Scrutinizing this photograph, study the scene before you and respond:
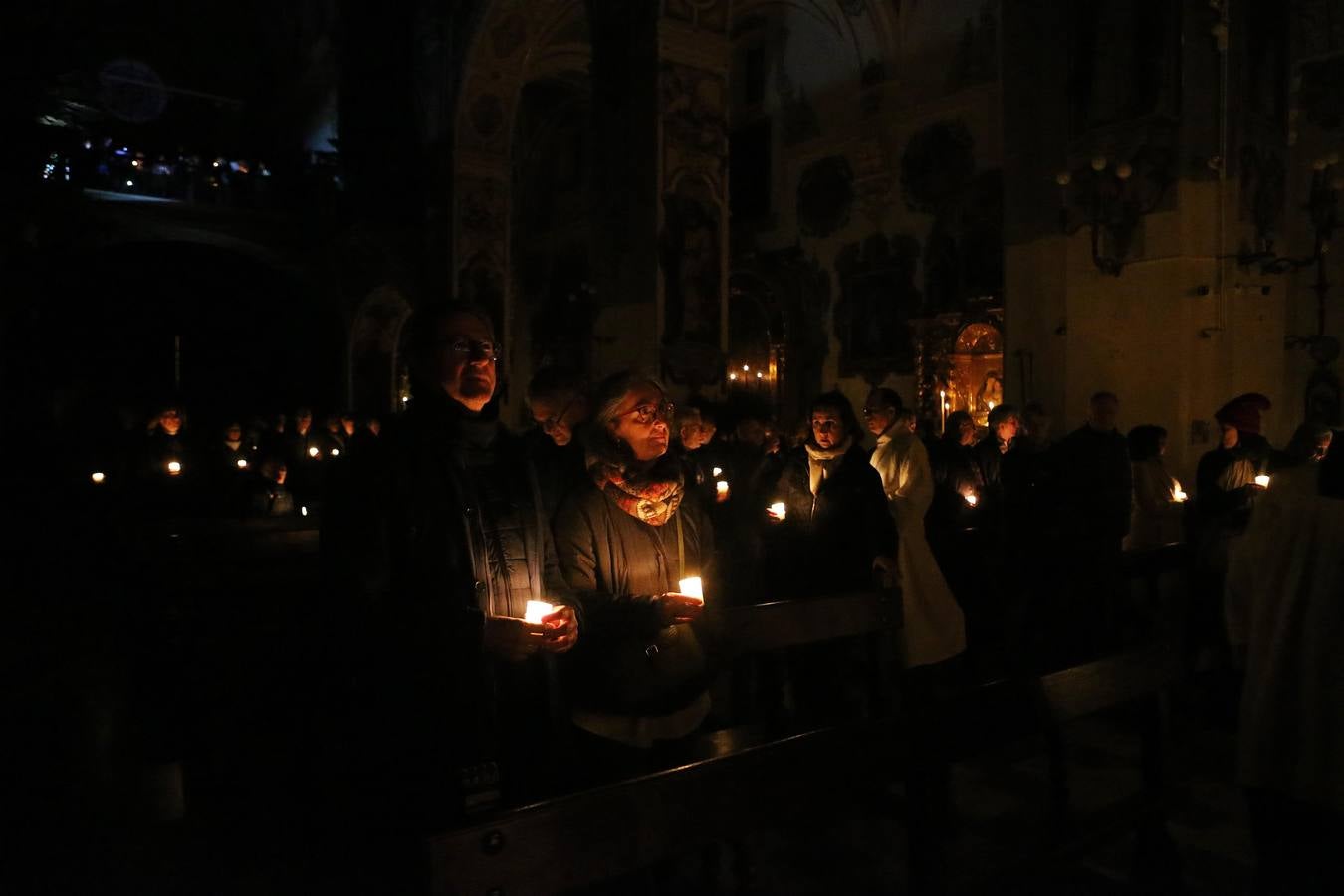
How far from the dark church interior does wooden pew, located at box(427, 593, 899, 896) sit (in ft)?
0.04

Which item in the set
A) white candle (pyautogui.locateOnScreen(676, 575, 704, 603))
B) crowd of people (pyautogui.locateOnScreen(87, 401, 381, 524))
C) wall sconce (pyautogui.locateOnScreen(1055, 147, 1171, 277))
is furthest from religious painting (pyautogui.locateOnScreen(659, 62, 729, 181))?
white candle (pyautogui.locateOnScreen(676, 575, 704, 603))

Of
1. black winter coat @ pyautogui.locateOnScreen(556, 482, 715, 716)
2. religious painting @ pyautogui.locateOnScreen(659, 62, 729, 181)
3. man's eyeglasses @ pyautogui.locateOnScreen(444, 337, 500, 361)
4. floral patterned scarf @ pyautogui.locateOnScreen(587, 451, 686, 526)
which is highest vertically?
religious painting @ pyautogui.locateOnScreen(659, 62, 729, 181)

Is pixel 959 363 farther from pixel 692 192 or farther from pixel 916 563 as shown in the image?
pixel 916 563

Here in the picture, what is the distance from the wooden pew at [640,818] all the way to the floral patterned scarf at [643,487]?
766 mm

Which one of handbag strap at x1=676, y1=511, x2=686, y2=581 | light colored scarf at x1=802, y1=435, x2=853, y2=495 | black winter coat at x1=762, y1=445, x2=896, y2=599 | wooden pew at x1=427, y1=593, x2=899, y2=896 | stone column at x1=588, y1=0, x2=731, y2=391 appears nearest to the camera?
wooden pew at x1=427, y1=593, x2=899, y2=896

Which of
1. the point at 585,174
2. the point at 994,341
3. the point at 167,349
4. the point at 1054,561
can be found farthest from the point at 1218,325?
the point at 167,349

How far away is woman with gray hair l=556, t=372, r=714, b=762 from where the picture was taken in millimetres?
2639

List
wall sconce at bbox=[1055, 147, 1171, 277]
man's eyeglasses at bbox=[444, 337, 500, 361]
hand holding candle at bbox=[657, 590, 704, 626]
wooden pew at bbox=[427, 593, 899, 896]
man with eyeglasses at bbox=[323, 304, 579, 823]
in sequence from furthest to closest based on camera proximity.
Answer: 1. wall sconce at bbox=[1055, 147, 1171, 277]
2. hand holding candle at bbox=[657, 590, 704, 626]
3. man's eyeglasses at bbox=[444, 337, 500, 361]
4. man with eyeglasses at bbox=[323, 304, 579, 823]
5. wooden pew at bbox=[427, 593, 899, 896]

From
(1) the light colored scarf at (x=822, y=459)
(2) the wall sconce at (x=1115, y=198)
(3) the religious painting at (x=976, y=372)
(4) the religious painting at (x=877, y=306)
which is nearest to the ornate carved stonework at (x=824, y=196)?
(4) the religious painting at (x=877, y=306)

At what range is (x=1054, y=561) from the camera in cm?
565

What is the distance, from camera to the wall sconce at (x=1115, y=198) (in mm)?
7602

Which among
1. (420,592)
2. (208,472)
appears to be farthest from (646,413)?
(208,472)

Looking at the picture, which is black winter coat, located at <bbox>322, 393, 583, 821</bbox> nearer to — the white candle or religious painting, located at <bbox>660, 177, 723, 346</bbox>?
the white candle

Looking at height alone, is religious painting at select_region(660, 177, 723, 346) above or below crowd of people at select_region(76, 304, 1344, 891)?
above
